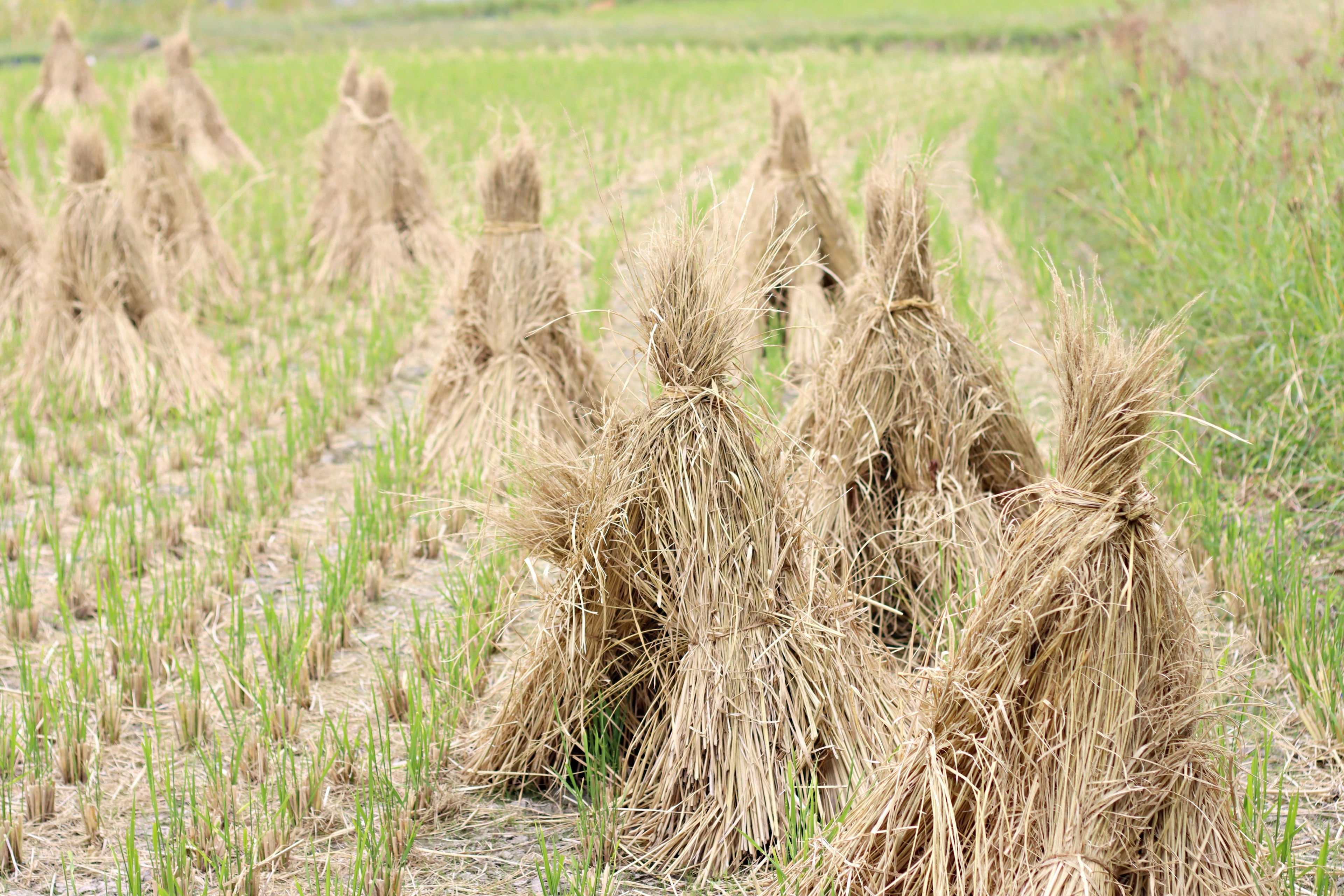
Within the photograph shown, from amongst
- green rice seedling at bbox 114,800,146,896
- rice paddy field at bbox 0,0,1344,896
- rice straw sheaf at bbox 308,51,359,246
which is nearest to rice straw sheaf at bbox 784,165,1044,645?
rice paddy field at bbox 0,0,1344,896

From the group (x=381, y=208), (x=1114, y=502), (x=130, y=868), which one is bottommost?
(x=130, y=868)

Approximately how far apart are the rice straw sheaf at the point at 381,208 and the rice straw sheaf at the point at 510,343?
7.68 feet

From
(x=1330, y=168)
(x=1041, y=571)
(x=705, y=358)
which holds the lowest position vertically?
(x=1041, y=571)

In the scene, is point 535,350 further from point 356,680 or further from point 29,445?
point 29,445

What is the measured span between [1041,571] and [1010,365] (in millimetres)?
3619

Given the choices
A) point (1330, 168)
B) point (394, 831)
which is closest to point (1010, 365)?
point (1330, 168)

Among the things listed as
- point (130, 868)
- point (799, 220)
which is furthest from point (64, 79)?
point (130, 868)

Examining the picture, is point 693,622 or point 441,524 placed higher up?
point 693,622

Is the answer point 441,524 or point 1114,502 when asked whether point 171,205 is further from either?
point 1114,502

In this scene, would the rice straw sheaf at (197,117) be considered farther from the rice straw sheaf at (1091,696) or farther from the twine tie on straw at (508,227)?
the rice straw sheaf at (1091,696)

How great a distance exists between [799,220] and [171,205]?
3.52 meters

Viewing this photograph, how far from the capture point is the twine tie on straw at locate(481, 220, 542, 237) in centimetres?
419

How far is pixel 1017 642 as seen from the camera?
1.84 meters

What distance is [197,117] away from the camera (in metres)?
9.89
